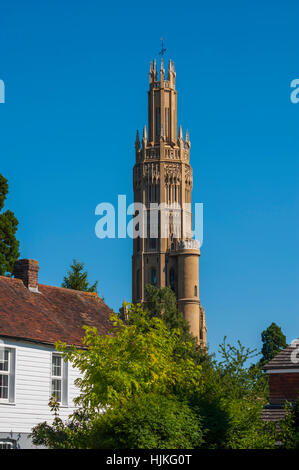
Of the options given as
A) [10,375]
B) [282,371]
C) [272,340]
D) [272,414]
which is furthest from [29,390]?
[272,340]

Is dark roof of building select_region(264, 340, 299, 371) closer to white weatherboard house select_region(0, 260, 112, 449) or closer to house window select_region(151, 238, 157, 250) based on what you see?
white weatherboard house select_region(0, 260, 112, 449)

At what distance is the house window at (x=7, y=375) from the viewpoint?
2969 centimetres

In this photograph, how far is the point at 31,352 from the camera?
3066 cm

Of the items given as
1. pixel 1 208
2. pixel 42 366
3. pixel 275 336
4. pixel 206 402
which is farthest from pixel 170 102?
pixel 206 402

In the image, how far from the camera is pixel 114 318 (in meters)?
27.9

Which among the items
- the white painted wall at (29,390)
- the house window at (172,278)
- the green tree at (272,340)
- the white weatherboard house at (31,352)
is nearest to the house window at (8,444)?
the white weatherboard house at (31,352)

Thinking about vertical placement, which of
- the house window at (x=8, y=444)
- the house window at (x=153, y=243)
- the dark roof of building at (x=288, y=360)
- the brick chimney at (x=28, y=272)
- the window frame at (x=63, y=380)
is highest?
the house window at (x=153, y=243)

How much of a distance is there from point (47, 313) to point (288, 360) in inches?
400

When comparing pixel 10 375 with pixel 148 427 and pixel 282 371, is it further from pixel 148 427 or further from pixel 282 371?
pixel 148 427

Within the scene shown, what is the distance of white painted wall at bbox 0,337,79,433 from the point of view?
29.7m

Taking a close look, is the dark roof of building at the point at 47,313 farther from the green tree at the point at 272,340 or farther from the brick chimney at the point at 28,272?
the green tree at the point at 272,340
